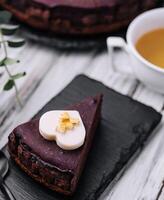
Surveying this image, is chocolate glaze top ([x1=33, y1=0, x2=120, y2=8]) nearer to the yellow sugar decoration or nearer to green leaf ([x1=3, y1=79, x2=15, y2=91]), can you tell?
green leaf ([x1=3, y1=79, x2=15, y2=91])

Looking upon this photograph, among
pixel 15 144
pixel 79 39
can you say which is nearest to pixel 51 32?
pixel 79 39

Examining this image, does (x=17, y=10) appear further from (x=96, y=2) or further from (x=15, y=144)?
(x=15, y=144)

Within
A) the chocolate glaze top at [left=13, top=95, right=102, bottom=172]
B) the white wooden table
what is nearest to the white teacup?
the white wooden table

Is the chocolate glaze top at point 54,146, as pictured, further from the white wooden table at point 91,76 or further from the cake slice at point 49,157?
the white wooden table at point 91,76

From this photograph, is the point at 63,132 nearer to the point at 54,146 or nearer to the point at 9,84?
the point at 54,146

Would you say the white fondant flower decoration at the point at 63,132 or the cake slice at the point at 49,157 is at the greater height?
the white fondant flower decoration at the point at 63,132

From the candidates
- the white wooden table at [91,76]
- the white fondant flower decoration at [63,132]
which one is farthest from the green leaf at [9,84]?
the white fondant flower decoration at [63,132]
